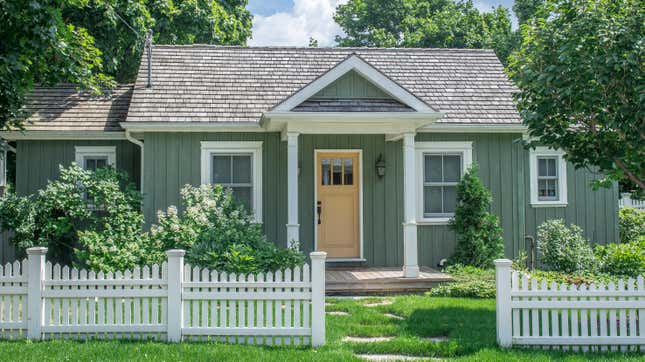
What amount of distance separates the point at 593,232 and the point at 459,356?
25.9 ft

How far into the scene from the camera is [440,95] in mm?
12883

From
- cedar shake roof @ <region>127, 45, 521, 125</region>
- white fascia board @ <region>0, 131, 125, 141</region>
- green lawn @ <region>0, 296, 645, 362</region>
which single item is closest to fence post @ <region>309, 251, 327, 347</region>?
green lawn @ <region>0, 296, 645, 362</region>

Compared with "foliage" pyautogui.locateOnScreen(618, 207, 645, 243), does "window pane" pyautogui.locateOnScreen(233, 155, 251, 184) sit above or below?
above

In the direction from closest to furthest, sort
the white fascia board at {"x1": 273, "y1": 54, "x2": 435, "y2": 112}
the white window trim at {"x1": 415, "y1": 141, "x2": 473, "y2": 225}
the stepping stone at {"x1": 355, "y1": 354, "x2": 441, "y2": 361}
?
the stepping stone at {"x1": 355, "y1": 354, "x2": 441, "y2": 361} → the white fascia board at {"x1": 273, "y1": 54, "x2": 435, "y2": 112} → the white window trim at {"x1": 415, "y1": 141, "x2": 473, "y2": 225}

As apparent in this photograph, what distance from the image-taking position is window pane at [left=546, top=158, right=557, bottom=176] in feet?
41.4

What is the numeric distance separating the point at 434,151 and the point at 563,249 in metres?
3.11

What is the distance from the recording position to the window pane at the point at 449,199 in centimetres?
1218

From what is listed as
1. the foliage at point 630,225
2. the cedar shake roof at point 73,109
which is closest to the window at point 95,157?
the cedar shake roof at point 73,109

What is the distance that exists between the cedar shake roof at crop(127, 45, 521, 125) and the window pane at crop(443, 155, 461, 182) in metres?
0.82

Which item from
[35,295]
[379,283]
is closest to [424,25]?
[379,283]

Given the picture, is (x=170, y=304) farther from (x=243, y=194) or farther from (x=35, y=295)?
(x=243, y=194)

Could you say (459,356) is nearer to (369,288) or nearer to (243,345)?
→ (243,345)

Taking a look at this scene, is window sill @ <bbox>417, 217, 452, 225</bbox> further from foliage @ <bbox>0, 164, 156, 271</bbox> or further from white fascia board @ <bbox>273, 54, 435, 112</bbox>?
foliage @ <bbox>0, 164, 156, 271</bbox>

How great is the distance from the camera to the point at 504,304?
6109 millimetres
